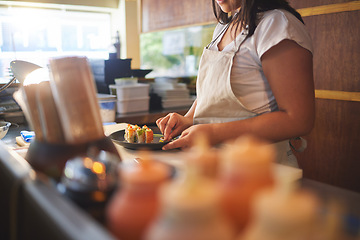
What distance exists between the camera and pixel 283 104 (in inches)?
47.5

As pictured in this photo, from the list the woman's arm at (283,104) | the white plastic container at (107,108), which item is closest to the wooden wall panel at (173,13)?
the white plastic container at (107,108)

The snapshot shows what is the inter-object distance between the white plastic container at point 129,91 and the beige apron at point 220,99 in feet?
4.99

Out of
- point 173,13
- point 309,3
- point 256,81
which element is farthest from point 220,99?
point 173,13

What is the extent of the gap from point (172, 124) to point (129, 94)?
163 cm

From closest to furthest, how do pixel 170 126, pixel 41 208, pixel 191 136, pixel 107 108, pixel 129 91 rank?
pixel 41 208
pixel 191 136
pixel 170 126
pixel 107 108
pixel 129 91

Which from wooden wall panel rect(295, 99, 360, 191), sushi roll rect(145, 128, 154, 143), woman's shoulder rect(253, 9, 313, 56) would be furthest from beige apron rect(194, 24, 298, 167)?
wooden wall panel rect(295, 99, 360, 191)

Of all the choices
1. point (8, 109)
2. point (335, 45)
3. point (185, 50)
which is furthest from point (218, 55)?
point (185, 50)

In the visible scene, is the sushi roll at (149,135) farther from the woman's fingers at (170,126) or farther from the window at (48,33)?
the window at (48,33)

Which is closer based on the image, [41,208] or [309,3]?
[41,208]

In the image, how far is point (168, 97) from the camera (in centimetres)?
328

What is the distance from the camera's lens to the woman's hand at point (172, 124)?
4.66ft

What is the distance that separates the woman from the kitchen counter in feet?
1.23

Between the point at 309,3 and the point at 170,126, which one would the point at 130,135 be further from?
the point at 309,3

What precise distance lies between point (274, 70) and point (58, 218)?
0.94m
